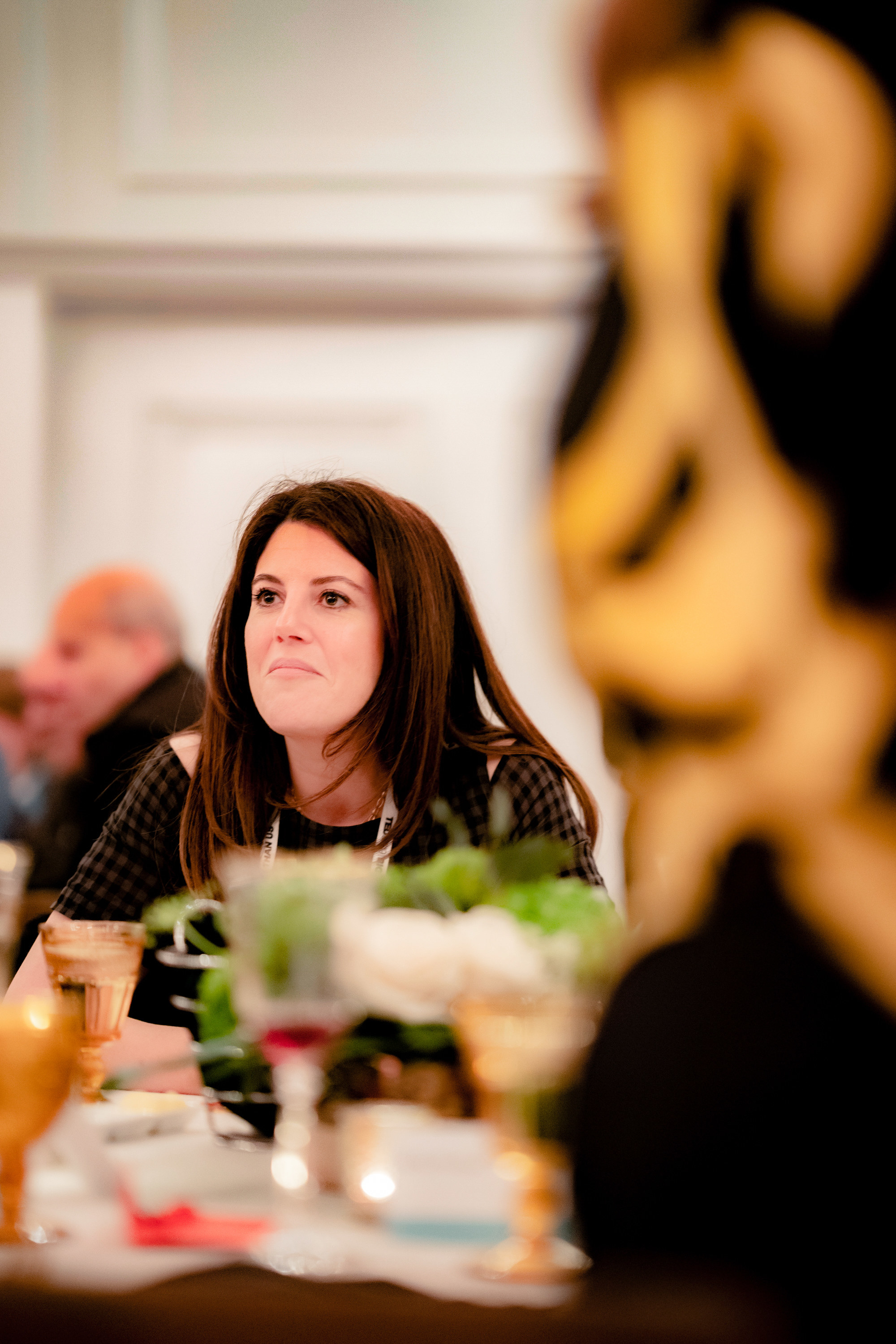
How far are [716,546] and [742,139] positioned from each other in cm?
17

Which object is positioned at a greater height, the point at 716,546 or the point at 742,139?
the point at 742,139

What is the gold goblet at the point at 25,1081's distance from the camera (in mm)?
663

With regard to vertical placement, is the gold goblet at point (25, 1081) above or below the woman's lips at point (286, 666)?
below

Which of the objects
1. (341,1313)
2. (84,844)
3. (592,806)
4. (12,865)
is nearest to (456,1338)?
(341,1313)

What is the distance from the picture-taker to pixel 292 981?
0.67m

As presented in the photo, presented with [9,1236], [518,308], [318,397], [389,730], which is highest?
[518,308]

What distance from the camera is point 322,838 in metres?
1.64

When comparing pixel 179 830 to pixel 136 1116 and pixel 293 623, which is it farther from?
pixel 136 1116

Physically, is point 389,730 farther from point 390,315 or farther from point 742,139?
point 390,315

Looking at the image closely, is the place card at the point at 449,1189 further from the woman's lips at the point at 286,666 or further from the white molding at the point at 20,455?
the white molding at the point at 20,455

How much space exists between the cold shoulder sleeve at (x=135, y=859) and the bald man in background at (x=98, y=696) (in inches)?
22.5

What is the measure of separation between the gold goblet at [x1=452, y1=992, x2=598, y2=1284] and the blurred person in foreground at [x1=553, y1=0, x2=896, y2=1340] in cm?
10

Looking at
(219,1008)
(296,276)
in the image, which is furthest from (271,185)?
(219,1008)

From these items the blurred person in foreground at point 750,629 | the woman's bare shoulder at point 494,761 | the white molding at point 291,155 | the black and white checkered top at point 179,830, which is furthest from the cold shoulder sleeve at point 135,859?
the white molding at point 291,155
